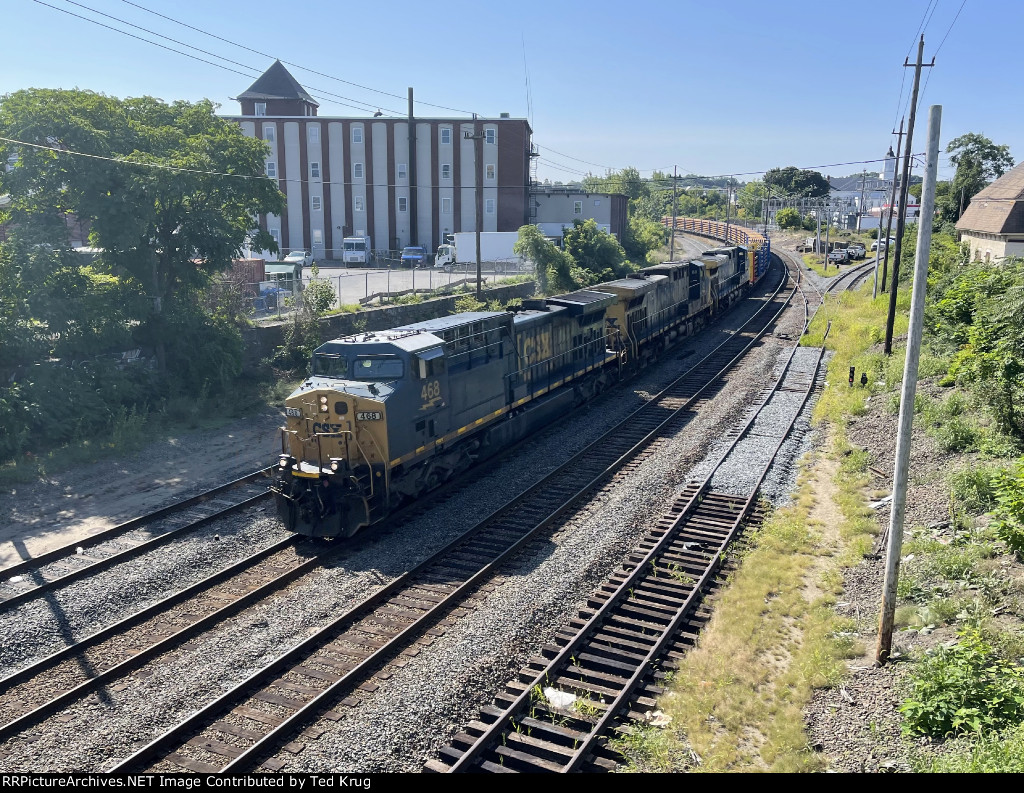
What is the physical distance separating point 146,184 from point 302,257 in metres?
36.3

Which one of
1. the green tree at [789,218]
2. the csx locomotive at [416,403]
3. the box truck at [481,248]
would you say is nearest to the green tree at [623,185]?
the green tree at [789,218]

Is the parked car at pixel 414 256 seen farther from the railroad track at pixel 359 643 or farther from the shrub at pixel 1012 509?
the shrub at pixel 1012 509

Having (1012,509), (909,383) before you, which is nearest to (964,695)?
(1012,509)

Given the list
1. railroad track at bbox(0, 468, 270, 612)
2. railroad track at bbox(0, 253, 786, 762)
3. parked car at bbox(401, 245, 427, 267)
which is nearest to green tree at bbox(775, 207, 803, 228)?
parked car at bbox(401, 245, 427, 267)

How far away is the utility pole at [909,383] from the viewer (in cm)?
873

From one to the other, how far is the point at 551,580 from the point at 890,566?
5.40 meters

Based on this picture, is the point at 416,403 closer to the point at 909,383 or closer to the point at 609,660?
the point at 609,660

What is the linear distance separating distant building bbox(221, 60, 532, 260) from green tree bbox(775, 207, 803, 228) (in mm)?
56135

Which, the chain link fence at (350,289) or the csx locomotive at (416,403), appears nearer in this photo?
the csx locomotive at (416,403)

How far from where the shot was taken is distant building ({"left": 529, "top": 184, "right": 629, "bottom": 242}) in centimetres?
6694

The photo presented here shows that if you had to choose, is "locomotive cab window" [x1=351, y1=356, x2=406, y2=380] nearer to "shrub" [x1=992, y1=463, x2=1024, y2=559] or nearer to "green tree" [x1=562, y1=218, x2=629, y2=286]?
"shrub" [x1=992, y1=463, x2=1024, y2=559]

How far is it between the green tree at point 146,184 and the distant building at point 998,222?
110ft

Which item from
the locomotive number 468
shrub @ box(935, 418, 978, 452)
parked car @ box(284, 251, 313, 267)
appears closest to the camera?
the locomotive number 468

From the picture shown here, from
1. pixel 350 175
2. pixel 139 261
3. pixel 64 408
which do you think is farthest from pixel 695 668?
pixel 350 175
